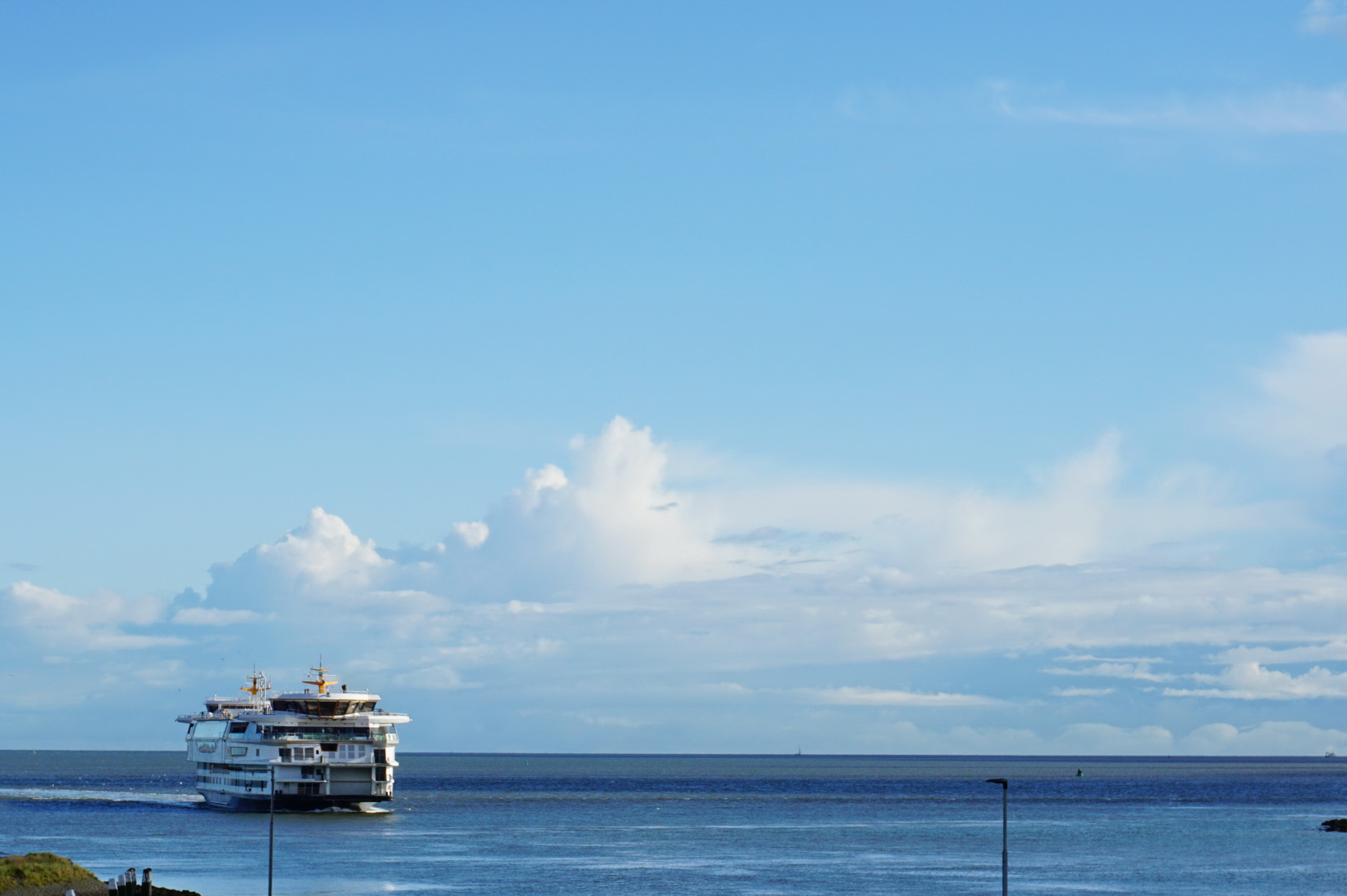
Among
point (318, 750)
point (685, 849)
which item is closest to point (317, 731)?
point (318, 750)

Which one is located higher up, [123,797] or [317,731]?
[317,731]

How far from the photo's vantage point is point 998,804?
19212 cm

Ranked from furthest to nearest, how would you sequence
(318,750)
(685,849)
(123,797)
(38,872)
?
(123,797)
(318,750)
(685,849)
(38,872)

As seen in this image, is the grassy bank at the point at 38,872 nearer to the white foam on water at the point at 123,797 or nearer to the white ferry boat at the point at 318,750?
the white ferry boat at the point at 318,750

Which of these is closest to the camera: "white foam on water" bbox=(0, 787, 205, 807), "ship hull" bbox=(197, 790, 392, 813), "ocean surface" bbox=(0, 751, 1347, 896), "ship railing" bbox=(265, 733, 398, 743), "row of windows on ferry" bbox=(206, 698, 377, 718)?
"ocean surface" bbox=(0, 751, 1347, 896)

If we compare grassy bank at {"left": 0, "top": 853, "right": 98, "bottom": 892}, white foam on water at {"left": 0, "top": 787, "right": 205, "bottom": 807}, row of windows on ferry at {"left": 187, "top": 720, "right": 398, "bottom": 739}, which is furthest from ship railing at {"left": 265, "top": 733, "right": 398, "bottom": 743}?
grassy bank at {"left": 0, "top": 853, "right": 98, "bottom": 892}

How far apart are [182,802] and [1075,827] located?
97765 mm

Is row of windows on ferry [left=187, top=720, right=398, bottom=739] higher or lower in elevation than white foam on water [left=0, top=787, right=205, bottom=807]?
higher

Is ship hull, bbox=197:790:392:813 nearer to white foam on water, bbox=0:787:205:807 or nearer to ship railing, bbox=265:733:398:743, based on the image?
ship railing, bbox=265:733:398:743

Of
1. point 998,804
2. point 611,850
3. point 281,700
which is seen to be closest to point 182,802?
point 281,700

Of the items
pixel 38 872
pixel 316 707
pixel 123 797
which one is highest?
pixel 316 707

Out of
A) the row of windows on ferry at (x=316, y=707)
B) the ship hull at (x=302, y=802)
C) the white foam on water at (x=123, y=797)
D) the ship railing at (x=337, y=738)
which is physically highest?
the row of windows on ferry at (x=316, y=707)

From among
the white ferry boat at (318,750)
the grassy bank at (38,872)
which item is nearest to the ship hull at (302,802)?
the white ferry boat at (318,750)

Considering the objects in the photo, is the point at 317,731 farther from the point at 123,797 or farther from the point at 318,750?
the point at 123,797
